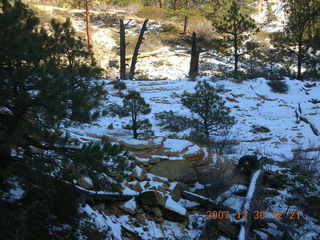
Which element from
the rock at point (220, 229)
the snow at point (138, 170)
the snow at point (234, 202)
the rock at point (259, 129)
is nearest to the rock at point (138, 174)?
the snow at point (138, 170)

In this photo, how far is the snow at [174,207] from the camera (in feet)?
14.7

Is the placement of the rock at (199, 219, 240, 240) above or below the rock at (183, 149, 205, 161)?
below

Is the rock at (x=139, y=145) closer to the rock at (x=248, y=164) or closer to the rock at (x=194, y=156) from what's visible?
the rock at (x=194, y=156)

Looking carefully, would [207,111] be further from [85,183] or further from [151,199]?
[85,183]

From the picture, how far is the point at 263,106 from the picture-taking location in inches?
488

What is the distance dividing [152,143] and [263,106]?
7.54 meters

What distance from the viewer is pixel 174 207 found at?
14.8 feet

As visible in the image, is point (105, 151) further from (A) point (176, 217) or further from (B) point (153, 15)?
(B) point (153, 15)

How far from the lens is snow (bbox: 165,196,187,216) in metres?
4.47

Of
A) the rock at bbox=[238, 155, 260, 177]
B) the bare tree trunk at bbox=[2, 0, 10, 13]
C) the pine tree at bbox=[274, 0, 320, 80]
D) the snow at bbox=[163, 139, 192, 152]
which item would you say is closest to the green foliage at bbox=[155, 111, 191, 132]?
the snow at bbox=[163, 139, 192, 152]

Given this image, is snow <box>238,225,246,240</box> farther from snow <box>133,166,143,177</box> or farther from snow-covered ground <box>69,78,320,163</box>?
snow-covered ground <box>69,78,320,163</box>

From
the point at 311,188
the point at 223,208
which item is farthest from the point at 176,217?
the point at 311,188

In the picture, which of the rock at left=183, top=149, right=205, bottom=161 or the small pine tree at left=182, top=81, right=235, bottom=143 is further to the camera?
the small pine tree at left=182, top=81, right=235, bottom=143
